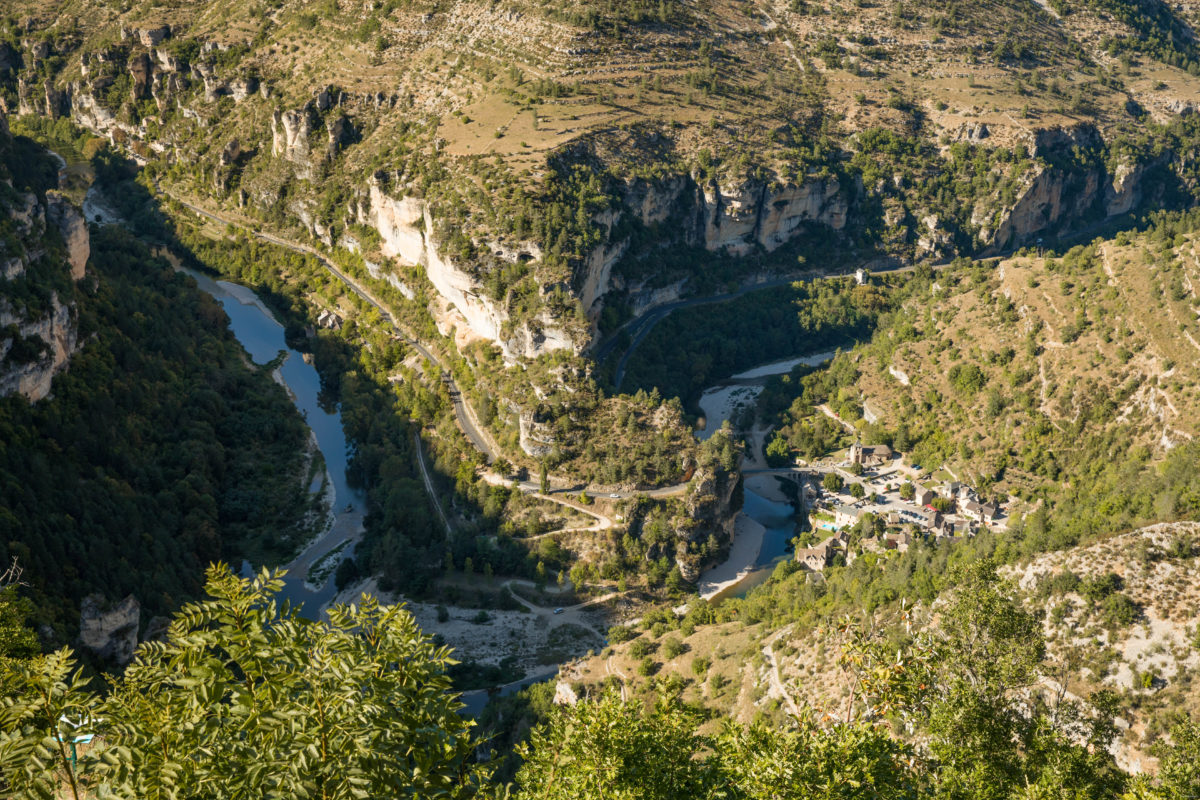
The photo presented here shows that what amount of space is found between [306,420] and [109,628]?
3715cm

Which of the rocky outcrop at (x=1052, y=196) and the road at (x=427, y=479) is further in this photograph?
the rocky outcrop at (x=1052, y=196)

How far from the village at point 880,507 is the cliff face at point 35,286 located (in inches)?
1922

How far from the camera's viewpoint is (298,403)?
84.1 metres

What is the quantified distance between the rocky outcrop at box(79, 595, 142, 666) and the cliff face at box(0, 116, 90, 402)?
15.3 m

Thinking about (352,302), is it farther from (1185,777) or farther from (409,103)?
(1185,777)

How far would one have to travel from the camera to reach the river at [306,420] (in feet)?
209

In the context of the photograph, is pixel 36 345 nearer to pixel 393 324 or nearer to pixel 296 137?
pixel 393 324

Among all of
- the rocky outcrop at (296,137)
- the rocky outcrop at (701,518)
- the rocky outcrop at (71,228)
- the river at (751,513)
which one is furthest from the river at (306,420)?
the river at (751,513)

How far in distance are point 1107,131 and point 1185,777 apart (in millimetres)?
125334

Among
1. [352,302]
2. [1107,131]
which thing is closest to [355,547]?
[352,302]

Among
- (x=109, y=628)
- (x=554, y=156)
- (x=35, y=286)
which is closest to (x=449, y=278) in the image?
(x=554, y=156)

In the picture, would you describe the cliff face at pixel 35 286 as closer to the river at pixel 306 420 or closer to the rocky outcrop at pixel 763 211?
the river at pixel 306 420

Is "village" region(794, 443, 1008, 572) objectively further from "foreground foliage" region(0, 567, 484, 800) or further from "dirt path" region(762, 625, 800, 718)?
"foreground foliage" region(0, 567, 484, 800)

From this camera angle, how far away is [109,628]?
46438 mm
